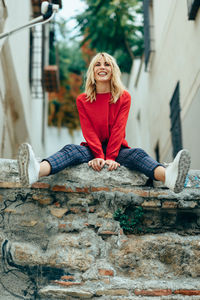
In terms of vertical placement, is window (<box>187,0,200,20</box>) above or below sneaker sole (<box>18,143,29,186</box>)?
above

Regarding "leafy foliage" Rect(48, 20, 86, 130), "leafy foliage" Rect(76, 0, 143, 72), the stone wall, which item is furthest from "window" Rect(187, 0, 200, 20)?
"leafy foliage" Rect(48, 20, 86, 130)

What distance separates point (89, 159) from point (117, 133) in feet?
1.22

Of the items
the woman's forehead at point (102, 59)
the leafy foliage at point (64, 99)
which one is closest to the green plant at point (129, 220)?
the woman's forehead at point (102, 59)

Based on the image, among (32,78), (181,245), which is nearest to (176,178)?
(181,245)

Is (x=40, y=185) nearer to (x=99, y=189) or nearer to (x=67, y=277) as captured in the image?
(x=99, y=189)

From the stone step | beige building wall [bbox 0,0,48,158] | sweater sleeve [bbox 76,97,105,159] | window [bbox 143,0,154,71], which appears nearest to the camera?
the stone step

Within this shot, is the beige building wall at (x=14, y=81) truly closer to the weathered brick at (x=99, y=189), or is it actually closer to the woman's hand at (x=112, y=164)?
the woman's hand at (x=112, y=164)

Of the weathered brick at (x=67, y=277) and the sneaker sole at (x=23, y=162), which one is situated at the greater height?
the sneaker sole at (x=23, y=162)

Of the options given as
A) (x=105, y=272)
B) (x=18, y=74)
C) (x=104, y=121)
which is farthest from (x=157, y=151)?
(x=105, y=272)

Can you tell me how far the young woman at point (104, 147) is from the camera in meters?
3.58

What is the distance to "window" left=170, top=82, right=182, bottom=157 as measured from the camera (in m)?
7.61

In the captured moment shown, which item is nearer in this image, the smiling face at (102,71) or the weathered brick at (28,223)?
the weathered brick at (28,223)

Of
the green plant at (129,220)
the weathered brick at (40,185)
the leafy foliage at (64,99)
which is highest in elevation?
the weathered brick at (40,185)

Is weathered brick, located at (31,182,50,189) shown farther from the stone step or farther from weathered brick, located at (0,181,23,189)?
the stone step
